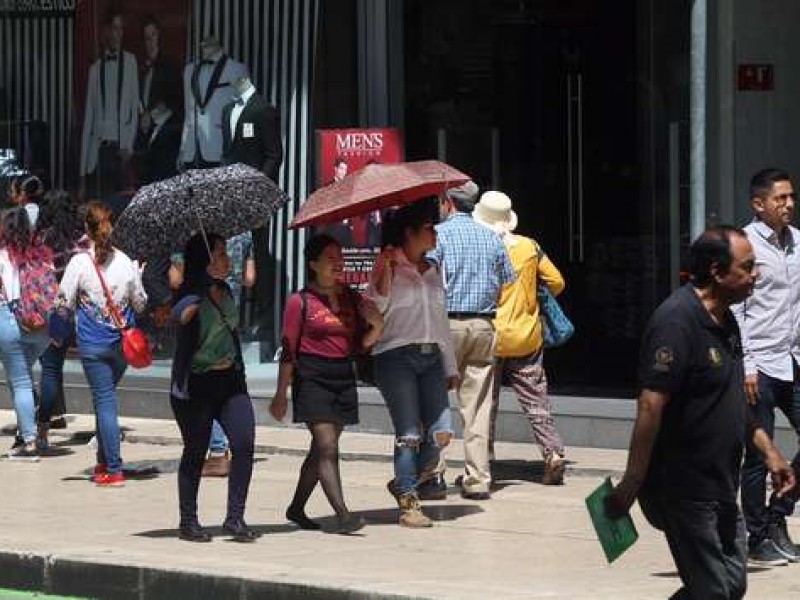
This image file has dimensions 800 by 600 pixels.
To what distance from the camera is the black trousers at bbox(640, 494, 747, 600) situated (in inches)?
305

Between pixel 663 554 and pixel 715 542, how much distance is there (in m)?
3.38

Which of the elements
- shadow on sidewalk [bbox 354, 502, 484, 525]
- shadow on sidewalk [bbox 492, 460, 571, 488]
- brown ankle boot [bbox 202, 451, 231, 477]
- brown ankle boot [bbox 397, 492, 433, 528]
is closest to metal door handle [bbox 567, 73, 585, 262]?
shadow on sidewalk [bbox 492, 460, 571, 488]

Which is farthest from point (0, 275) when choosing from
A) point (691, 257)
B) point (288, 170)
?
point (691, 257)

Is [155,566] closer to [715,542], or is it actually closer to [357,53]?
[715,542]

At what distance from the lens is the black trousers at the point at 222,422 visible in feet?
37.6

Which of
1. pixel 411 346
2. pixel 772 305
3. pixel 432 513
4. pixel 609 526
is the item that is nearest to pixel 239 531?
pixel 411 346

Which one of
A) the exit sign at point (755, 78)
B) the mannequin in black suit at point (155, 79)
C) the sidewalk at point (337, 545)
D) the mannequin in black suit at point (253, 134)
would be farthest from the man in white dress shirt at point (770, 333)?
the mannequin in black suit at point (155, 79)

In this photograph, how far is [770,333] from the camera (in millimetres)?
10781

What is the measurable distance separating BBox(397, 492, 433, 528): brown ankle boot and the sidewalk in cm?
9

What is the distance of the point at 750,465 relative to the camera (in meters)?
10.7

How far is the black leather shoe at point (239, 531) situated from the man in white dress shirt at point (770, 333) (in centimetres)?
263

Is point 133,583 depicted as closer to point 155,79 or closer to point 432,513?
point 432,513

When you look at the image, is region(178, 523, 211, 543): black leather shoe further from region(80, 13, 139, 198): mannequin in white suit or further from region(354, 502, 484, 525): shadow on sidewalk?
region(80, 13, 139, 198): mannequin in white suit

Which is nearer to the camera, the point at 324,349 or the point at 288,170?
the point at 324,349
